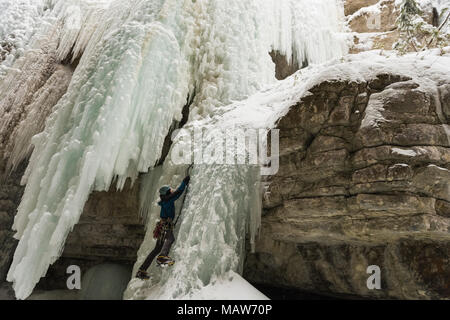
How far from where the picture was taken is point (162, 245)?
3764mm

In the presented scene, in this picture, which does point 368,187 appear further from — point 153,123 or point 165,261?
point 153,123

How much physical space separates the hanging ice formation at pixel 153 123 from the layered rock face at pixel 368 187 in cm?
70

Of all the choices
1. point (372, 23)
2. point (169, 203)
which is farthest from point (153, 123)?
point (372, 23)

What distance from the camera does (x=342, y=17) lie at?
10.9 metres

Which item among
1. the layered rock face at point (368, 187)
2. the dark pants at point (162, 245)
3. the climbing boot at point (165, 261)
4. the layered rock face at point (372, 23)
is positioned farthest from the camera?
the layered rock face at point (372, 23)

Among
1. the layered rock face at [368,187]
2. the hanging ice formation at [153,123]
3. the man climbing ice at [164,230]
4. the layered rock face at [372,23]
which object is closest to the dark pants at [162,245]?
the man climbing ice at [164,230]

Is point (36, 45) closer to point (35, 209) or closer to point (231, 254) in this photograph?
point (35, 209)

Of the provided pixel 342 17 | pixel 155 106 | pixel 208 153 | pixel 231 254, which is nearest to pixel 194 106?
pixel 155 106

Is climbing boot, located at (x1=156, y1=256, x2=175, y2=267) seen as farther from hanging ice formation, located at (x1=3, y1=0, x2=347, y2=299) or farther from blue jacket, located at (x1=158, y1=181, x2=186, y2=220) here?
blue jacket, located at (x1=158, y1=181, x2=186, y2=220)

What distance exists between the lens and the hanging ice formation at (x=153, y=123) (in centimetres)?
376

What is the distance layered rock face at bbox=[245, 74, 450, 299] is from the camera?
2.92 metres

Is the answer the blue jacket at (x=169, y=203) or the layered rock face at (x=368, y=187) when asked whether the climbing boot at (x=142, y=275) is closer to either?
the blue jacket at (x=169, y=203)

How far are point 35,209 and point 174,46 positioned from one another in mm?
3303

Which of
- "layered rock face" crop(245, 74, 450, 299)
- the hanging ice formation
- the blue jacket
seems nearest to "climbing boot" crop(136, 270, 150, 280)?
the hanging ice formation
